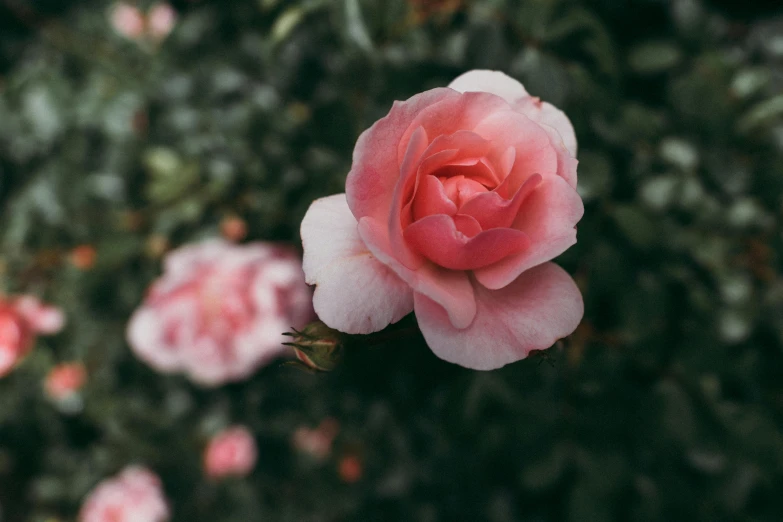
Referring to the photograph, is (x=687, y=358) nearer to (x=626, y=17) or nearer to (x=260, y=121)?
(x=626, y=17)

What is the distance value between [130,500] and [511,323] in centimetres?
140

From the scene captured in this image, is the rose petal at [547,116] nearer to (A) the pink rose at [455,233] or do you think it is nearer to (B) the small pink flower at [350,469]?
(A) the pink rose at [455,233]

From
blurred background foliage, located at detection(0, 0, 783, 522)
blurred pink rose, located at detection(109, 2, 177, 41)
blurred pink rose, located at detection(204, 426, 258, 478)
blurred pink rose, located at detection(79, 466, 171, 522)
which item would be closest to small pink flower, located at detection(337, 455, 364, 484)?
blurred background foliage, located at detection(0, 0, 783, 522)

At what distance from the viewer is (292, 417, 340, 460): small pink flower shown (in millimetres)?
1484

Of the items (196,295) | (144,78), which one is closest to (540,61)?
(196,295)

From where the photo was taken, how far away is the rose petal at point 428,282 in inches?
16.0

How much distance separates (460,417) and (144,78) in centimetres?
115

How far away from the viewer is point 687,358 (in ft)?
3.10

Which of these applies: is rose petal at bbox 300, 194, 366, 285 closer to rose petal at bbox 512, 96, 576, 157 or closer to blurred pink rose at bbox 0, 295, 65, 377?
rose petal at bbox 512, 96, 576, 157

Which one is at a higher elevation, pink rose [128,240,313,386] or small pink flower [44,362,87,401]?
pink rose [128,240,313,386]

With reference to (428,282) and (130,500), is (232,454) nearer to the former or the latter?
(130,500)

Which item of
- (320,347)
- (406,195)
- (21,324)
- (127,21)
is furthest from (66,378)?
(406,195)

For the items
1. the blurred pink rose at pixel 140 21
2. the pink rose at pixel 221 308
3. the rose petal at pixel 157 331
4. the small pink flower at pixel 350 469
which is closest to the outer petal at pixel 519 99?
the pink rose at pixel 221 308

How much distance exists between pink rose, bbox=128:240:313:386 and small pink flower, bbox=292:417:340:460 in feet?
1.55
